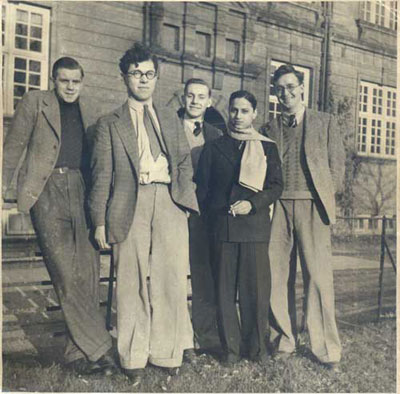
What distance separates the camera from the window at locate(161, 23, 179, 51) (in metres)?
3.70

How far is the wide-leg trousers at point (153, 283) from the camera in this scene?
2.94 m

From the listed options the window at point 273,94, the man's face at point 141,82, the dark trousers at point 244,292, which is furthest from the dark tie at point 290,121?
the man's face at point 141,82

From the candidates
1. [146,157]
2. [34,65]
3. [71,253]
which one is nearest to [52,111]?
[34,65]

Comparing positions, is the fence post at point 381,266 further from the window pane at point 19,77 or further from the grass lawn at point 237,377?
the window pane at point 19,77

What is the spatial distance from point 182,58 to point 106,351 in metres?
2.35

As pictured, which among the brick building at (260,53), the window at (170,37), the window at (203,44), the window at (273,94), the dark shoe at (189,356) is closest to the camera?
the dark shoe at (189,356)

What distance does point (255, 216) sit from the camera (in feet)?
10.3

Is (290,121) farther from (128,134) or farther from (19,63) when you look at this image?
(19,63)

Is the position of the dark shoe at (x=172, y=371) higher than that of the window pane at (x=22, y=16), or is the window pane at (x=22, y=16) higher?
the window pane at (x=22, y=16)

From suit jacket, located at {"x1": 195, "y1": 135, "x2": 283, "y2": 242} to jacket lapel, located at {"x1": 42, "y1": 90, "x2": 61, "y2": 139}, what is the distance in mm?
989

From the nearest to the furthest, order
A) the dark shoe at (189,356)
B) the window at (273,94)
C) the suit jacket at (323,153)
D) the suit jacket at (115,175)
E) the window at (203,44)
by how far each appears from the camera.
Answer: the suit jacket at (115,175) → the dark shoe at (189,356) → the suit jacket at (323,153) → the window at (273,94) → the window at (203,44)

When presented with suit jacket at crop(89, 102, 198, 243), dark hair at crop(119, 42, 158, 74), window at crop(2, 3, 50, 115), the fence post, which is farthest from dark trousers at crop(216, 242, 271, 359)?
window at crop(2, 3, 50, 115)

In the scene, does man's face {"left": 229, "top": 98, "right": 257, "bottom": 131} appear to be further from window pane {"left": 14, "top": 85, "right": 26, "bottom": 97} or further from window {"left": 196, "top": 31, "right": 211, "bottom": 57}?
window pane {"left": 14, "top": 85, "right": 26, "bottom": 97}

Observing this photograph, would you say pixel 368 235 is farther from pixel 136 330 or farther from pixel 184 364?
pixel 136 330
